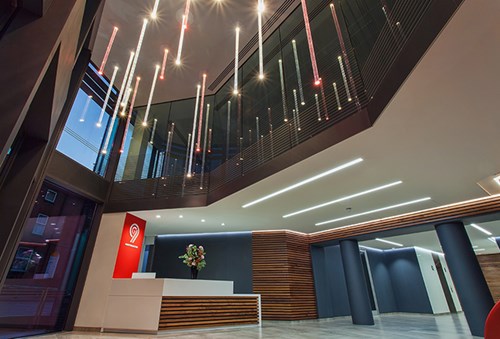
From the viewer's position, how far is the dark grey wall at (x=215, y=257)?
9.60 m

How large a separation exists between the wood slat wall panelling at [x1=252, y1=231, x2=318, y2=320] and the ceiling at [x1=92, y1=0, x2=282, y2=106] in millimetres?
6540

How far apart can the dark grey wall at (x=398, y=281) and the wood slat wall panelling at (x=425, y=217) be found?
198 inches

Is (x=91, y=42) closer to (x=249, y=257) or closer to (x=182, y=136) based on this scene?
(x=182, y=136)

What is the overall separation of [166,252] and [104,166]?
13.6 ft

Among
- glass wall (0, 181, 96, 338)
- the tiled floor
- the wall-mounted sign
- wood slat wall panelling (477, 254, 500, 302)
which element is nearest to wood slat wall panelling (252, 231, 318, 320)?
the tiled floor

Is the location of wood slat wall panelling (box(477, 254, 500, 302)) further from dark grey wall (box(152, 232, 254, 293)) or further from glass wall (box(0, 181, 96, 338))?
glass wall (box(0, 181, 96, 338))

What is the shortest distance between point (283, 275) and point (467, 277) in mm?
5226

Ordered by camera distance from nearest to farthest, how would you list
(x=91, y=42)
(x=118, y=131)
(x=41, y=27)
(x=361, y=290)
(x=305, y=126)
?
(x=41, y=27) → (x=91, y=42) → (x=305, y=126) → (x=361, y=290) → (x=118, y=131)

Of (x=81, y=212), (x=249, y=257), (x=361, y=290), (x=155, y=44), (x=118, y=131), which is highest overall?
(x=155, y=44)

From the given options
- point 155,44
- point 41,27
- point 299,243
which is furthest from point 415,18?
point 299,243

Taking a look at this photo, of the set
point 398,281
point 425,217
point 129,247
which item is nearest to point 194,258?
point 129,247

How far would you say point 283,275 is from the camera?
9188 mm

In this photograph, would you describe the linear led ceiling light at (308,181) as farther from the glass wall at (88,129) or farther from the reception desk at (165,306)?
the glass wall at (88,129)

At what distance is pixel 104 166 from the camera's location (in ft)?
27.7
